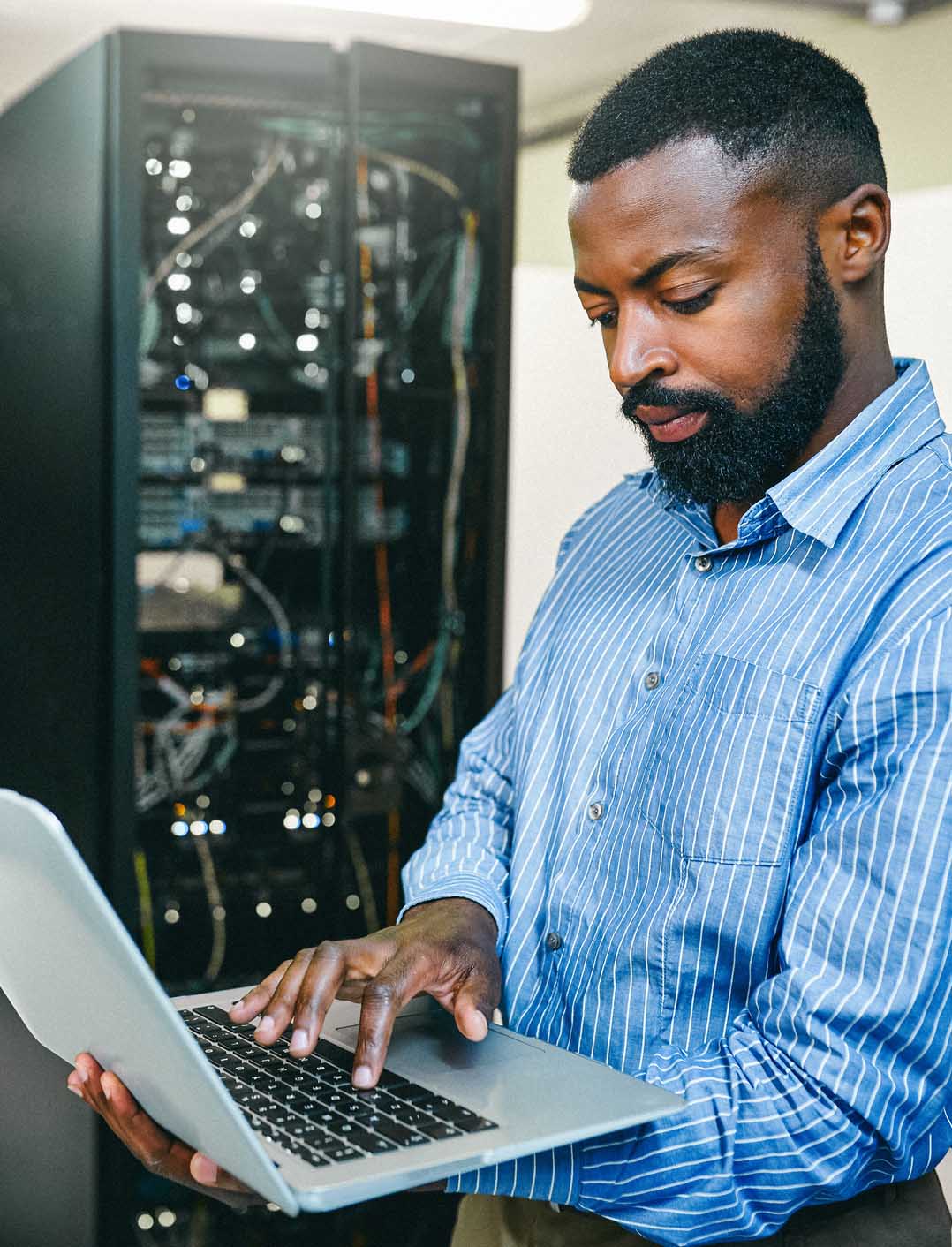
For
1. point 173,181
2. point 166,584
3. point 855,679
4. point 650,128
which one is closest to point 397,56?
point 173,181

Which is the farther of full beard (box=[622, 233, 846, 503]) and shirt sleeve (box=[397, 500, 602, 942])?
shirt sleeve (box=[397, 500, 602, 942])

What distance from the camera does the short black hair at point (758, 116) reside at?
3.21 ft

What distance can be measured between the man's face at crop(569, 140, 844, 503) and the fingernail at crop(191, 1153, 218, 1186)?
2.01 feet

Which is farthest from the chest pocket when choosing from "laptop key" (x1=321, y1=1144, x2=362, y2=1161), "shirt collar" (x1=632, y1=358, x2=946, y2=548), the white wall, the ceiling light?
the ceiling light

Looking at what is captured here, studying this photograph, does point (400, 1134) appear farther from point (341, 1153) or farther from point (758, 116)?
point (758, 116)

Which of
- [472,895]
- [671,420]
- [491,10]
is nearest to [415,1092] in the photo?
[472,895]

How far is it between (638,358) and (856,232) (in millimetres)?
189

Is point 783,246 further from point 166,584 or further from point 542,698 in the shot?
point 166,584

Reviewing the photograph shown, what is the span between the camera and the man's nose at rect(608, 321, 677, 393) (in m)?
1.01

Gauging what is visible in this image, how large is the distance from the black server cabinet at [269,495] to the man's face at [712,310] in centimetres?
147

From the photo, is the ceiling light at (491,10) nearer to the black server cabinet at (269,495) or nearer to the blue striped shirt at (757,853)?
the black server cabinet at (269,495)

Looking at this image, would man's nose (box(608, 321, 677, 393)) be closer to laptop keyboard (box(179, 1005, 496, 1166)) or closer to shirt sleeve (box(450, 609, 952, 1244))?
shirt sleeve (box(450, 609, 952, 1244))

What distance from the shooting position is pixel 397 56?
2.46 metres

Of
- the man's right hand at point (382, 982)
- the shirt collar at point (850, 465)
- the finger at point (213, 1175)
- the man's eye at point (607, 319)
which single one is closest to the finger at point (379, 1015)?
the man's right hand at point (382, 982)
